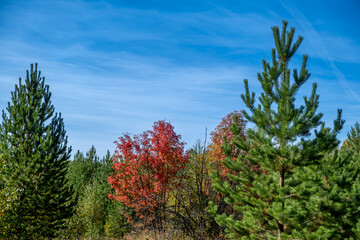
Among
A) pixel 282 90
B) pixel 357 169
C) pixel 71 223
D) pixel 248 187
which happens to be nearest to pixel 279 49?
pixel 282 90

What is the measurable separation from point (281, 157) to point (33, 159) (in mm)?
13174

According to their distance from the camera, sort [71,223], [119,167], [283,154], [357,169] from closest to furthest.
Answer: [283,154], [357,169], [71,223], [119,167]

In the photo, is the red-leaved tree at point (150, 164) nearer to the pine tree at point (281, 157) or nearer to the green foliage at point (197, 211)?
the green foliage at point (197, 211)

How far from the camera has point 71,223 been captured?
65.1 feet

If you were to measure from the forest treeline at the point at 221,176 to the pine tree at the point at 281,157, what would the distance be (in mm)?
29

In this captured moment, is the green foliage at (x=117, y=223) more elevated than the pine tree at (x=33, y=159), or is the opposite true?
the pine tree at (x=33, y=159)

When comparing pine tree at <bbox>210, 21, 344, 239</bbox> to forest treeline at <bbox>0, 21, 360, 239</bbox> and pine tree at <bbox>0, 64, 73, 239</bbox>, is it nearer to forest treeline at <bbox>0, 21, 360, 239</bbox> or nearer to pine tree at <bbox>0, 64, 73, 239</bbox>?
forest treeline at <bbox>0, 21, 360, 239</bbox>

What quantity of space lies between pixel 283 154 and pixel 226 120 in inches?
469

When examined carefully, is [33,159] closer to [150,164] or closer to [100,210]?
[150,164]

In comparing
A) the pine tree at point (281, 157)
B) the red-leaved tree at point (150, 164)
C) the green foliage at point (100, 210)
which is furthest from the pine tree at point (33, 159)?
the pine tree at point (281, 157)

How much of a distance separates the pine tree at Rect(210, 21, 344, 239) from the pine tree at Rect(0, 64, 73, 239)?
11573mm

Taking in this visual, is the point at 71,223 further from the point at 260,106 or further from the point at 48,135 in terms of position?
the point at 260,106

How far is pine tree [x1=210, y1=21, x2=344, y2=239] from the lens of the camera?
874 cm

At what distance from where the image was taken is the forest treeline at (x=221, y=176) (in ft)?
29.9
